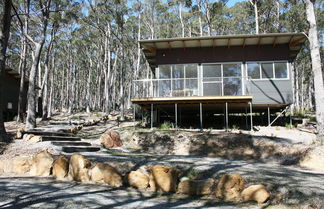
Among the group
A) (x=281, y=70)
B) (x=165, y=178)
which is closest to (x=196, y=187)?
(x=165, y=178)

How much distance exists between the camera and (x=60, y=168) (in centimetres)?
693

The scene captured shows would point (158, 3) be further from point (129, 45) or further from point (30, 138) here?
point (30, 138)

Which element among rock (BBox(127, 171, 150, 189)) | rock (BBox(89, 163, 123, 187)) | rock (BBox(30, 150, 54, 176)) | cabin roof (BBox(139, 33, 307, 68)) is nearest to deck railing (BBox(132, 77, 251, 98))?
cabin roof (BBox(139, 33, 307, 68))

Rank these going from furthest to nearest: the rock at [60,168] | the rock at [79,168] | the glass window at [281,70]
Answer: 1. the glass window at [281,70]
2. the rock at [60,168]
3. the rock at [79,168]

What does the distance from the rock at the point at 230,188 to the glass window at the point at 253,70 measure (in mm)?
10709

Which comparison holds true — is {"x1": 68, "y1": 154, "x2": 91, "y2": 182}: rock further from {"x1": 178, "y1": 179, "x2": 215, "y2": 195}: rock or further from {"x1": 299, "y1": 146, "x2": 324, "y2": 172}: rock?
{"x1": 299, "y1": 146, "x2": 324, "y2": 172}: rock

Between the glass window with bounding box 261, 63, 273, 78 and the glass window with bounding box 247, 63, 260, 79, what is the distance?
Result: 0.27m

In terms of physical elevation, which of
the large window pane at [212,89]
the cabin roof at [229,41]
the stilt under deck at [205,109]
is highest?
the cabin roof at [229,41]

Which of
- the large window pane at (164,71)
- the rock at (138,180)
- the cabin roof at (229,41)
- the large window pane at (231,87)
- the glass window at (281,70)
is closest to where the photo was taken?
the rock at (138,180)

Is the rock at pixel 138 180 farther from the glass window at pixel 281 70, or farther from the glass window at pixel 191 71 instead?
the glass window at pixel 281 70

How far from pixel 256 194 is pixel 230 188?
1.79 feet

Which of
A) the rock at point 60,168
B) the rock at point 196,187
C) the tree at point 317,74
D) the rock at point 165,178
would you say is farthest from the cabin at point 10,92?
the tree at point 317,74

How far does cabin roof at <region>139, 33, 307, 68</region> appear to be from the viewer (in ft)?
46.8

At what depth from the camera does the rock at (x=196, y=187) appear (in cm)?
589
